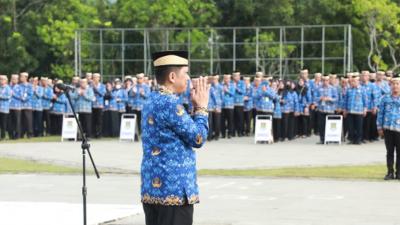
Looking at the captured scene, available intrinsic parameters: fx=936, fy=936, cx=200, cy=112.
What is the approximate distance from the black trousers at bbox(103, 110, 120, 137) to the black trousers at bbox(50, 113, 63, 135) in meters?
1.80

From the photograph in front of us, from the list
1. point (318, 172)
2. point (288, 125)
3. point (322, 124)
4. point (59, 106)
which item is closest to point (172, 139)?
point (318, 172)

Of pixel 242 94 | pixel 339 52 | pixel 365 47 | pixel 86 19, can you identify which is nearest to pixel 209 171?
pixel 242 94

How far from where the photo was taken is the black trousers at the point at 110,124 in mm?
32188

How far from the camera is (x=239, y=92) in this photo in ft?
104

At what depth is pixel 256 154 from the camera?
2448cm

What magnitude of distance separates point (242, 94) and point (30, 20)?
2981 centimetres

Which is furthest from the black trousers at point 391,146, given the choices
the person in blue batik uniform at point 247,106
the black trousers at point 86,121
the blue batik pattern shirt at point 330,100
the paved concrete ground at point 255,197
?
the black trousers at point 86,121

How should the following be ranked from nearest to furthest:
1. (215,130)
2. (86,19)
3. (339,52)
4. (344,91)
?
(344,91) → (215,130) → (339,52) → (86,19)

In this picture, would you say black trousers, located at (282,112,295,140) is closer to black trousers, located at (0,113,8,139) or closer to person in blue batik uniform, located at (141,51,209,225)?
black trousers, located at (0,113,8,139)

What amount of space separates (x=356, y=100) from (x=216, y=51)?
19981 millimetres

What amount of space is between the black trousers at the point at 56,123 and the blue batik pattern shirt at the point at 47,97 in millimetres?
392

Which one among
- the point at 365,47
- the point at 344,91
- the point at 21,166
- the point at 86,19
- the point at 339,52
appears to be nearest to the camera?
the point at 21,166

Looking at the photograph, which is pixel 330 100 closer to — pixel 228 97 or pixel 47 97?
pixel 228 97

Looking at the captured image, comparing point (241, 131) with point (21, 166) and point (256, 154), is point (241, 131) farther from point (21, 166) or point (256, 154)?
point (21, 166)
